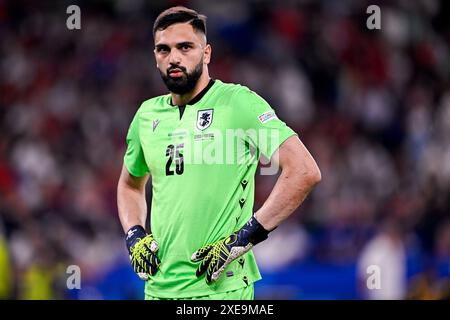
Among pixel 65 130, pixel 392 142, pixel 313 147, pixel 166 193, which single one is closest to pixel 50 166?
pixel 65 130

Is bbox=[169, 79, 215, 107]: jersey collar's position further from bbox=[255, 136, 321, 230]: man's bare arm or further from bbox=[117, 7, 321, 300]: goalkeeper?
bbox=[255, 136, 321, 230]: man's bare arm

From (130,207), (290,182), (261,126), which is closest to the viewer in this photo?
(290,182)

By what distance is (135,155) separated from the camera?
19.1 feet

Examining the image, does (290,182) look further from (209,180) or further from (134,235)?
(134,235)

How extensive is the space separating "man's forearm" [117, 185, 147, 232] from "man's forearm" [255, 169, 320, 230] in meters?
1.06

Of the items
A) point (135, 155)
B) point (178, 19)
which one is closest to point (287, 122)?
point (135, 155)

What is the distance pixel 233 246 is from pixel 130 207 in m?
1.06

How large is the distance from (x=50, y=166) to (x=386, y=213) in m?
4.59

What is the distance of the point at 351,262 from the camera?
1021 centimetres

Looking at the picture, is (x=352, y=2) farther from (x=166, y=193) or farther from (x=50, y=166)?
(x=166, y=193)

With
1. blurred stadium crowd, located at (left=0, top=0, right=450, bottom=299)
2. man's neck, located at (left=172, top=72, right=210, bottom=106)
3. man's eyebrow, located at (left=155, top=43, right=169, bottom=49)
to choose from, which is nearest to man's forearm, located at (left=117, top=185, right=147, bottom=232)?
man's neck, located at (left=172, top=72, right=210, bottom=106)

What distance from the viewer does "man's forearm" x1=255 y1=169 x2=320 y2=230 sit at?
5.04 metres

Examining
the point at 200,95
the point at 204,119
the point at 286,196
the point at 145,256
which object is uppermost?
the point at 200,95

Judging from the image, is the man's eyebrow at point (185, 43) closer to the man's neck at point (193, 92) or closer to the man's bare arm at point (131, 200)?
the man's neck at point (193, 92)
